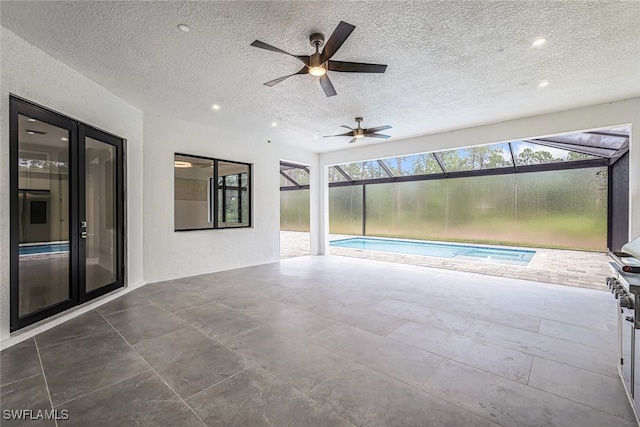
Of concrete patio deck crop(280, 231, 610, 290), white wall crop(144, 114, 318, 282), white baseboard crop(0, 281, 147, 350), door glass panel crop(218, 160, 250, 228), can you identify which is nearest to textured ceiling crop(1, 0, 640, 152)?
white wall crop(144, 114, 318, 282)

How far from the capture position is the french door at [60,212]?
116 inches

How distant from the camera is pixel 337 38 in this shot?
8.02ft

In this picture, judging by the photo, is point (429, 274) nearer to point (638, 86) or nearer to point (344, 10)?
point (638, 86)

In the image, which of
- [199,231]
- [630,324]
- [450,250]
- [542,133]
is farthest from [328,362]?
[450,250]

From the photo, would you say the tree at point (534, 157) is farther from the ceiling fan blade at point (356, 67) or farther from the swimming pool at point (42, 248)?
the swimming pool at point (42, 248)

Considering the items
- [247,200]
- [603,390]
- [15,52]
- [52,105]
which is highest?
[15,52]

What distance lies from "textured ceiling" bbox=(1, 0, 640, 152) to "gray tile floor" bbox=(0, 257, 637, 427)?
3.06 m

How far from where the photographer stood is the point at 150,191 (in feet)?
16.6

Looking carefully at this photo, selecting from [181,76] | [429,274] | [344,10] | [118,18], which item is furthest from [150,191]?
[429,274]

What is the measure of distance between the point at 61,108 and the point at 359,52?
3.58 m

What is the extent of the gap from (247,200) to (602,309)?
6464mm

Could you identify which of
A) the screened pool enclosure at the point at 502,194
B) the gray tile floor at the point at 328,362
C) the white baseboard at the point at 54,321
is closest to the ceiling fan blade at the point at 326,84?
the gray tile floor at the point at 328,362

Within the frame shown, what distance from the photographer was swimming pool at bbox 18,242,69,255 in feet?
9.80

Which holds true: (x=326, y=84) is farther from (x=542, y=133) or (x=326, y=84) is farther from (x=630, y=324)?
(x=542, y=133)
